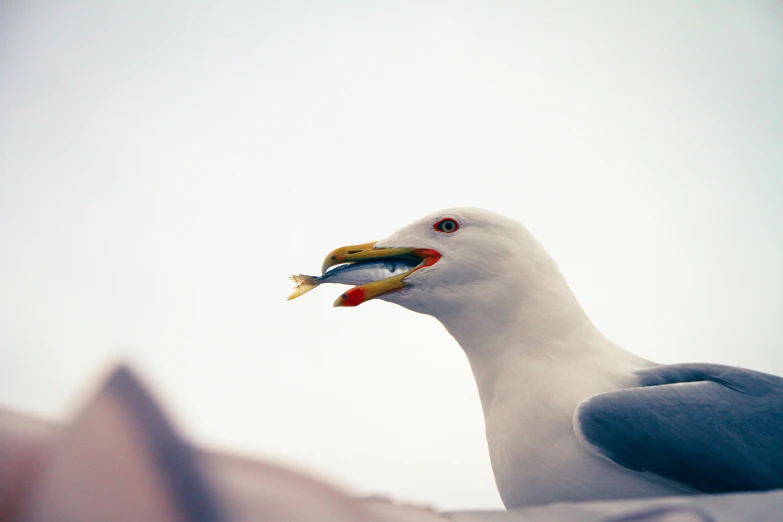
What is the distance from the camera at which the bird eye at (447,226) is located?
1.63 m

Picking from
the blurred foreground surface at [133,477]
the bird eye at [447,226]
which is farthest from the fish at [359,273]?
the blurred foreground surface at [133,477]

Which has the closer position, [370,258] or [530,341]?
[530,341]

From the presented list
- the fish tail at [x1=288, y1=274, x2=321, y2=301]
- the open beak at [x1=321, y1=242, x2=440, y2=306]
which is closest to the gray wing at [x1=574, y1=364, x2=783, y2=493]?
the open beak at [x1=321, y1=242, x2=440, y2=306]

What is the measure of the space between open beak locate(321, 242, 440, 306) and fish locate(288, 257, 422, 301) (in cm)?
2

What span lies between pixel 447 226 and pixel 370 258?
0.70 ft

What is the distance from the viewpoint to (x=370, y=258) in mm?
1603

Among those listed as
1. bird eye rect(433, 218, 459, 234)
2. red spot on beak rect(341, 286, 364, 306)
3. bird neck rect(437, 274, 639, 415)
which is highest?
bird eye rect(433, 218, 459, 234)

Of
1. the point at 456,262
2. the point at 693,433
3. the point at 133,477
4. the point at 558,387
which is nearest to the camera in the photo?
the point at 133,477

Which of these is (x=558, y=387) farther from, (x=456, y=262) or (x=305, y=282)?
(x=305, y=282)

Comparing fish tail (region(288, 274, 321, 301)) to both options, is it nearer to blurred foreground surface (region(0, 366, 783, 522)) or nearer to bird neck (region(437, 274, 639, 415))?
bird neck (region(437, 274, 639, 415))

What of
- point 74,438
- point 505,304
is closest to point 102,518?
point 74,438

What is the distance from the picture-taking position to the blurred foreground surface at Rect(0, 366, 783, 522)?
38cm

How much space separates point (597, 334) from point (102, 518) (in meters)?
1.28

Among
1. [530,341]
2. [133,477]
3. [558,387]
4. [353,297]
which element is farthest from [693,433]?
[133,477]
